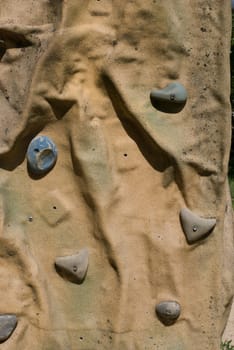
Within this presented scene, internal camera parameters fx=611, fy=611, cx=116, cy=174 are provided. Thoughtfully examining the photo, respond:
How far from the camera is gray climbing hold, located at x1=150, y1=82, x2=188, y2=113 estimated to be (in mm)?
1843

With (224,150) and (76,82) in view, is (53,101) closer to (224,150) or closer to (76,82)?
(76,82)

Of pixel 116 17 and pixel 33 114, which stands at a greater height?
pixel 116 17

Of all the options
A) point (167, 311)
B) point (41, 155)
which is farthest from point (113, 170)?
point (167, 311)

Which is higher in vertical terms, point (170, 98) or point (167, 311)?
point (170, 98)

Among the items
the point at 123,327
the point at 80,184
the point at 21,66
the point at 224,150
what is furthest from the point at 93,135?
the point at 123,327

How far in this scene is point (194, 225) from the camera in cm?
187

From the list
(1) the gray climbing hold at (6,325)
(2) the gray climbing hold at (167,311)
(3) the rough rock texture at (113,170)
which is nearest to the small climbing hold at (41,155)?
(3) the rough rock texture at (113,170)

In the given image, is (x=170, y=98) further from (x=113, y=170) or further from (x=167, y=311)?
(x=167, y=311)

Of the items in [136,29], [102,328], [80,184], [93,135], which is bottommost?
[102,328]

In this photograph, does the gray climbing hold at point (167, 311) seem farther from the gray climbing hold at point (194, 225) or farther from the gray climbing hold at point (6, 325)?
the gray climbing hold at point (6, 325)

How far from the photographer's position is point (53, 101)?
5.88ft

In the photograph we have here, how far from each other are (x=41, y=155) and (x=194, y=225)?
51 cm

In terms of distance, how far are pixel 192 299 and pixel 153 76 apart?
702 millimetres

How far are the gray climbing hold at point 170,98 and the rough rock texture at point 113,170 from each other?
Result: 0.07 feet
